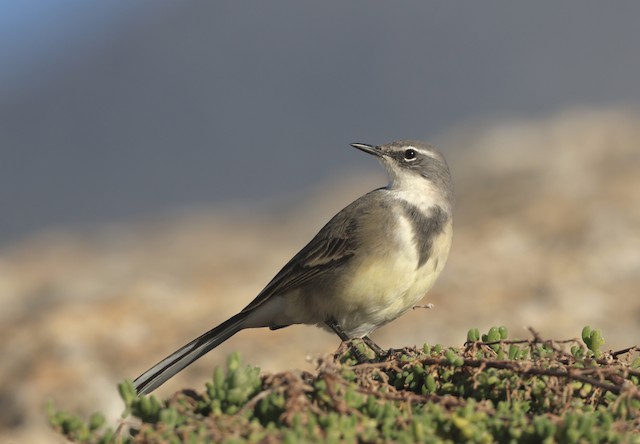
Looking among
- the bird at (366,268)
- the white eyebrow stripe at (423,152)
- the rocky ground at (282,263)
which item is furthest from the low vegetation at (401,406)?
the white eyebrow stripe at (423,152)

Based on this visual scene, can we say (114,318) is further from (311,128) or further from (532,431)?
(311,128)

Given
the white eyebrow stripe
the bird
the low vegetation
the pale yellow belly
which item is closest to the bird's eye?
the white eyebrow stripe

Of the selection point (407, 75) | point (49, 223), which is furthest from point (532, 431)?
point (407, 75)

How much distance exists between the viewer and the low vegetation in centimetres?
389

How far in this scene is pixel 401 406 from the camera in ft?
14.4

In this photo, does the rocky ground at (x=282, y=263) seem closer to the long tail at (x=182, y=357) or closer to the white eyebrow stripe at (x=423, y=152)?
the long tail at (x=182, y=357)

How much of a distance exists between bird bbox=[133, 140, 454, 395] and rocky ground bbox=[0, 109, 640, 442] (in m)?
1.25

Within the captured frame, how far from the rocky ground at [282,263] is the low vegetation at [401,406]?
2.44 metres

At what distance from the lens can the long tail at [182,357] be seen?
656cm

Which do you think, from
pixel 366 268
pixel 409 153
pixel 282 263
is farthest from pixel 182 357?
pixel 282 263

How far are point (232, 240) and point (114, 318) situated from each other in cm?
742

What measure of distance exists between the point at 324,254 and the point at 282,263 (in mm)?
5777

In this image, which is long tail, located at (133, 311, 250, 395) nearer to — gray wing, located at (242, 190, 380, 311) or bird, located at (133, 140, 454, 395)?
bird, located at (133, 140, 454, 395)

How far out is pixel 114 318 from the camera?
11414 millimetres
